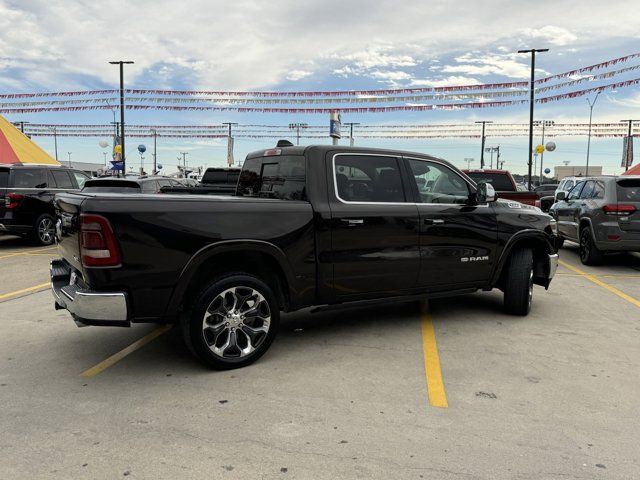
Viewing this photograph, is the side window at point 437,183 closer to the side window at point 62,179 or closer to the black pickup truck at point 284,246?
the black pickup truck at point 284,246

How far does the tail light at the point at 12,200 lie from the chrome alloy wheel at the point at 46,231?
69 cm

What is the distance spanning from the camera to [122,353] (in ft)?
15.2

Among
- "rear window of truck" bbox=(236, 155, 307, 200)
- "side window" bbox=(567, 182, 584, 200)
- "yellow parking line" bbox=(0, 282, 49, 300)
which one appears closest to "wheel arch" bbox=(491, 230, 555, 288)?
"rear window of truck" bbox=(236, 155, 307, 200)

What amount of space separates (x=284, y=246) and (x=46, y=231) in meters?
9.63

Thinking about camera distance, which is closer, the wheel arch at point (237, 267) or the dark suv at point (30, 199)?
the wheel arch at point (237, 267)

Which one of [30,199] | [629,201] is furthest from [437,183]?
[30,199]

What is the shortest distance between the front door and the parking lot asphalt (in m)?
0.58

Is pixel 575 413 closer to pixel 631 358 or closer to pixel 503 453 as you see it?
pixel 503 453

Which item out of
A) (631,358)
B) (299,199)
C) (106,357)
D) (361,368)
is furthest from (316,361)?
(631,358)

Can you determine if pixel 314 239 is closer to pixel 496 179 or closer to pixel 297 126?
pixel 496 179

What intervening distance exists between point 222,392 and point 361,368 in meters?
1.17

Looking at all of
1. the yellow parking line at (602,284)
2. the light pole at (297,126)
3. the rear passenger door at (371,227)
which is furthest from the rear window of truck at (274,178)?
the light pole at (297,126)

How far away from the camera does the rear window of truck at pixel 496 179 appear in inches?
514

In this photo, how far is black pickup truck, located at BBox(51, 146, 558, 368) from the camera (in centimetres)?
370
